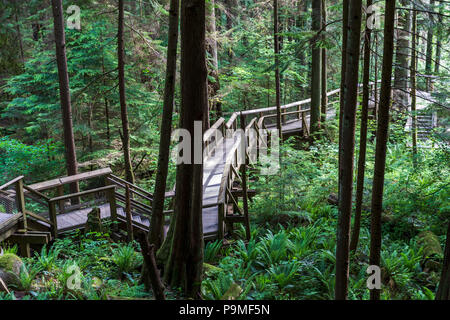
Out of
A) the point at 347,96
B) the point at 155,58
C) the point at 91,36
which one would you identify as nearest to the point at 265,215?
the point at 347,96

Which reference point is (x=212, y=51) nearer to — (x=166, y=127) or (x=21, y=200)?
(x=166, y=127)

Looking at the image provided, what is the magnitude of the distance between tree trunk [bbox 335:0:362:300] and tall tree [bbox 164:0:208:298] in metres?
2.43

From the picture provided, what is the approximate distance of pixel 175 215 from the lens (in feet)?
22.3

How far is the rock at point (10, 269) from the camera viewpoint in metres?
6.36

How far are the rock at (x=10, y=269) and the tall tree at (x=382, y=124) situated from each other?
19.5 ft

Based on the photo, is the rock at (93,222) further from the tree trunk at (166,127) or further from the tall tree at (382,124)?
the tall tree at (382,124)

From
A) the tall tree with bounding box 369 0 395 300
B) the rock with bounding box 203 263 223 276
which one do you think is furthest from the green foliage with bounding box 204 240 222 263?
the tall tree with bounding box 369 0 395 300

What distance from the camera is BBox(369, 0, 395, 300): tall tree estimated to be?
4941 mm

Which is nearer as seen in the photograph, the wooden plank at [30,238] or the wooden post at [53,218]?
the wooden plank at [30,238]

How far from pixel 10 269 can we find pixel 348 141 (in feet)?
20.2

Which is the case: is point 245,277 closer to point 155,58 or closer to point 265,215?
point 265,215

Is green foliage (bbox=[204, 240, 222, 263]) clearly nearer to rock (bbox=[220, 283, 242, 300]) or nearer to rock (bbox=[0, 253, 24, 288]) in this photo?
rock (bbox=[220, 283, 242, 300])

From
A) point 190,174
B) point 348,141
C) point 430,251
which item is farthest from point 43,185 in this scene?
point 430,251

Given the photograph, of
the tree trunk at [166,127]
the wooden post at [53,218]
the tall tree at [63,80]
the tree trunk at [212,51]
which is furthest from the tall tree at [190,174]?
the tree trunk at [212,51]
